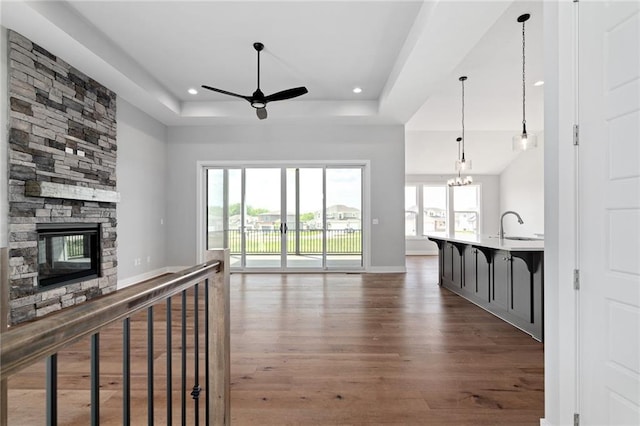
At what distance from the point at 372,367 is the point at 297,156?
454cm

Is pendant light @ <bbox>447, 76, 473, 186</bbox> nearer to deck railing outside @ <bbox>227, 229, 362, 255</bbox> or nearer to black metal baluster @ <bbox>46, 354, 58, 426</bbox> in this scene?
deck railing outside @ <bbox>227, 229, 362, 255</bbox>

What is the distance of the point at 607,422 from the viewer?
1.30 m

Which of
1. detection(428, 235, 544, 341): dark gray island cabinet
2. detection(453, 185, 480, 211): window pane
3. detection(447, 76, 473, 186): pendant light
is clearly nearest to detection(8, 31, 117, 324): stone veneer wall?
detection(428, 235, 544, 341): dark gray island cabinet

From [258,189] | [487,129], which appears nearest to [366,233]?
[258,189]

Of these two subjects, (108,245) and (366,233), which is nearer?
(108,245)

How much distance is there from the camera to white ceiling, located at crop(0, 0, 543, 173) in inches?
119

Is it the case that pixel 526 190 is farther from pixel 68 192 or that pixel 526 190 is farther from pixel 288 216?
pixel 68 192

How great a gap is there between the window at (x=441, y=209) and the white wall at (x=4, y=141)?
8.88m

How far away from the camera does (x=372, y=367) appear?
2289 mm

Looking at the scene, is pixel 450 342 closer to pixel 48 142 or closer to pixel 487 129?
pixel 48 142

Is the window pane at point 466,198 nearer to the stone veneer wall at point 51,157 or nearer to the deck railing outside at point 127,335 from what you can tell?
the stone veneer wall at point 51,157

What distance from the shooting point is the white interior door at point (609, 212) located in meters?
1.19

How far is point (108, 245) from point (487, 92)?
644cm

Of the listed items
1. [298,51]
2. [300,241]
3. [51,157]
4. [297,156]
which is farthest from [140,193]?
[298,51]
